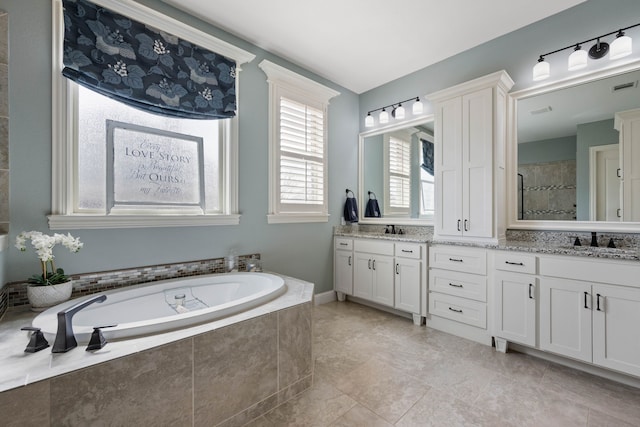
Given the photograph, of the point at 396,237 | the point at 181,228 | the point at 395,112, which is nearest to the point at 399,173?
the point at 395,112

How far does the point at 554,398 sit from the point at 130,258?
2.99 m

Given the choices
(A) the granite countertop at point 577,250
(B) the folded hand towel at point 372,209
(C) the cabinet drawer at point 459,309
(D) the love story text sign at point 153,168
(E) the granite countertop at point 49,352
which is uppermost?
(D) the love story text sign at point 153,168

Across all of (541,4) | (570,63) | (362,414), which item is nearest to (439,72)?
(541,4)

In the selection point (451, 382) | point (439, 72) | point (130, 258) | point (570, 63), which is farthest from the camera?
point (439, 72)

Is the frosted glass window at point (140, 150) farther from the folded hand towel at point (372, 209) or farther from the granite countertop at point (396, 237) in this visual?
the folded hand towel at point (372, 209)

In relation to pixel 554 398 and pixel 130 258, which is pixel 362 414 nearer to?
→ pixel 554 398

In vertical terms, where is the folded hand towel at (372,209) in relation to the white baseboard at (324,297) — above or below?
above

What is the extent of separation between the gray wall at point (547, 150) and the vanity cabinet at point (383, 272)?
1.22m

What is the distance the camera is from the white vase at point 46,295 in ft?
5.38

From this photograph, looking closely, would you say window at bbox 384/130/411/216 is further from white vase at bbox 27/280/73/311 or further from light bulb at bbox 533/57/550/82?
white vase at bbox 27/280/73/311

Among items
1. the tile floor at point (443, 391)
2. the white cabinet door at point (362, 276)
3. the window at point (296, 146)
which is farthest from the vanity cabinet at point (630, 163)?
the window at point (296, 146)

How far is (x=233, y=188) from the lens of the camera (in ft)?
8.68

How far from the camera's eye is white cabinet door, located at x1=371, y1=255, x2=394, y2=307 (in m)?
2.97

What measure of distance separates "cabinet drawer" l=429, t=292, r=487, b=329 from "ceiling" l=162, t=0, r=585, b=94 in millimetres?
2489
